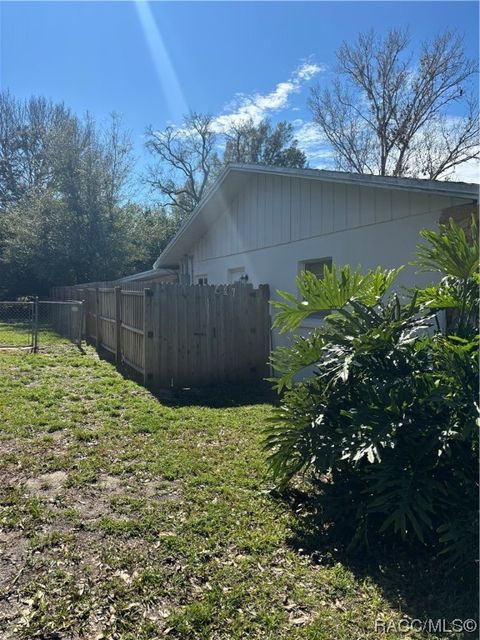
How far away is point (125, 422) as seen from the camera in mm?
5887

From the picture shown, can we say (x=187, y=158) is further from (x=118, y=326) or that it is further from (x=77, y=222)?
(x=118, y=326)

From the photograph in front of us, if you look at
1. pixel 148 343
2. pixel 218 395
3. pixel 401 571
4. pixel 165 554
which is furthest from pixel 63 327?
pixel 401 571

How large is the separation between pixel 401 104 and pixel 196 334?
20.7m

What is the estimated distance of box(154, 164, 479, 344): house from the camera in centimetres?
556

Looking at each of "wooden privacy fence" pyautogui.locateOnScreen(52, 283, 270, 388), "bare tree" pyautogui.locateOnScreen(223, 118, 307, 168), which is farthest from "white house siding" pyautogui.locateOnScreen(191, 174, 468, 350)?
"bare tree" pyautogui.locateOnScreen(223, 118, 307, 168)

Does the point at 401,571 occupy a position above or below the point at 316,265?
below

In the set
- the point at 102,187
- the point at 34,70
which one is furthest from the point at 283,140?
the point at 34,70

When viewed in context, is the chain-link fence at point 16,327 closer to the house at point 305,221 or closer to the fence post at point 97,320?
the fence post at point 97,320

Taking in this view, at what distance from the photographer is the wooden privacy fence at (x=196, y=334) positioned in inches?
312

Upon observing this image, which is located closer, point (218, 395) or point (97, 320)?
point (218, 395)

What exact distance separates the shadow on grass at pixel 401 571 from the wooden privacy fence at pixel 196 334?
4.91 m

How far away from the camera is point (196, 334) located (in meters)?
8.22

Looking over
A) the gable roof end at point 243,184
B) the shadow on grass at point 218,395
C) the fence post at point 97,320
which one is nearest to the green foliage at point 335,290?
the gable roof end at point 243,184

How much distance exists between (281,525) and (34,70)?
11.4m
